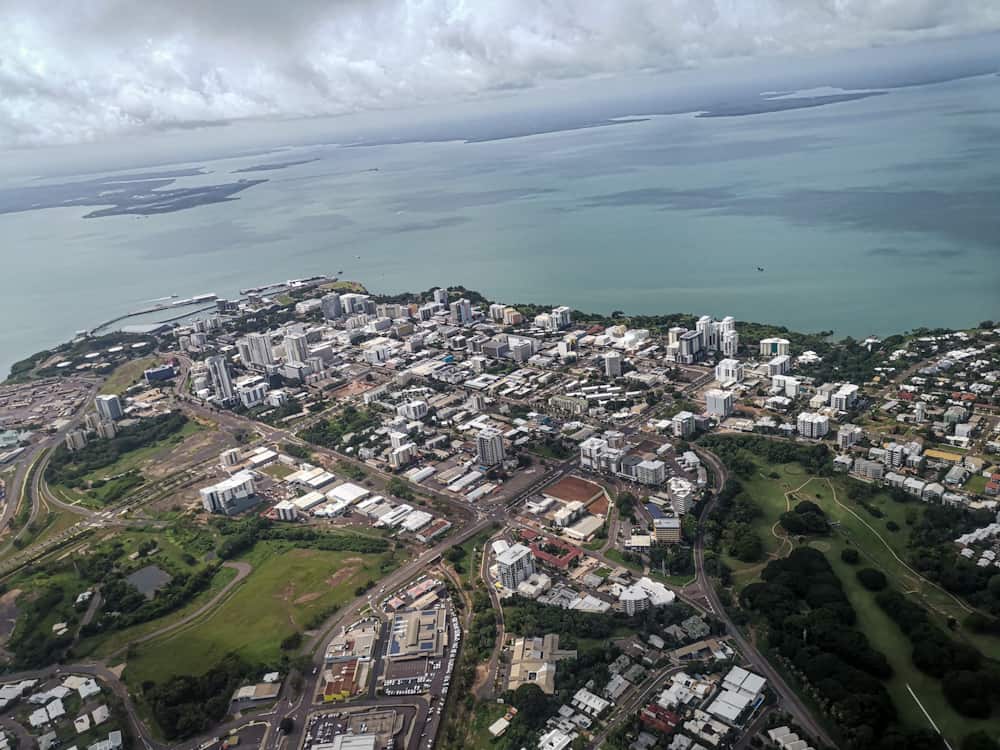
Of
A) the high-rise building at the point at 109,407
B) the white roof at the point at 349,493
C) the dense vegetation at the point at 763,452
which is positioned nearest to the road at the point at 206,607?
the white roof at the point at 349,493

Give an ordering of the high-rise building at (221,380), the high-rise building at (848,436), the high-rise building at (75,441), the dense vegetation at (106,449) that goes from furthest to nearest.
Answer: the high-rise building at (221,380)
the high-rise building at (75,441)
the dense vegetation at (106,449)
the high-rise building at (848,436)

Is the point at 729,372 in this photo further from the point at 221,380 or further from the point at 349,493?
the point at 221,380

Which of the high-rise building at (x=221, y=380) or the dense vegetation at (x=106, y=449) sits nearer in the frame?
the dense vegetation at (x=106, y=449)

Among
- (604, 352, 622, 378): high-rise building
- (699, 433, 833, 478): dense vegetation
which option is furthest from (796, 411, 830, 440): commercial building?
(604, 352, 622, 378): high-rise building

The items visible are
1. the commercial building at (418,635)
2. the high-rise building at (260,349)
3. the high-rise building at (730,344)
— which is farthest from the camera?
the high-rise building at (260,349)

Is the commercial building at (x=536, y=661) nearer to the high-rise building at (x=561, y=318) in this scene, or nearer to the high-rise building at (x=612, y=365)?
the high-rise building at (x=612, y=365)

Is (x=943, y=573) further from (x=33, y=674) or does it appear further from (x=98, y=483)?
(x=98, y=483)

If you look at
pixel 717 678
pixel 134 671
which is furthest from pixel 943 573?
pixel 134 671
